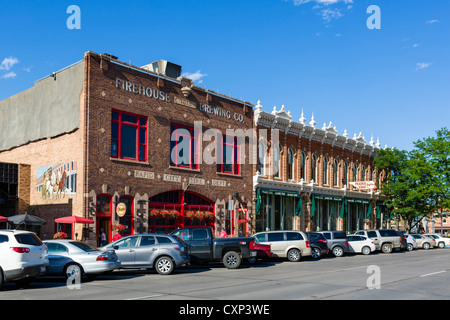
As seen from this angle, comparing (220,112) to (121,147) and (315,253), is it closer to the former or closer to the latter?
(121,147)

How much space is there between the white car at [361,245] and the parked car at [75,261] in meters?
21.4

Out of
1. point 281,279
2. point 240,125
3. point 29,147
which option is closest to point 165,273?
point 281,279

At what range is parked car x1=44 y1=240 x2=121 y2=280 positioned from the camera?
17.0m

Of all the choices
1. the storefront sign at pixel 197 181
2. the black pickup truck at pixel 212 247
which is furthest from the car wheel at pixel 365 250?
the black pickup truck at pixel 212 247

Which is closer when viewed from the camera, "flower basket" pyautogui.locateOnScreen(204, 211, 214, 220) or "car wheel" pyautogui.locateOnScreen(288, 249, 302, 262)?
"car wheel" pyautogui.locateOnScreen(288, 249, 302, 262)

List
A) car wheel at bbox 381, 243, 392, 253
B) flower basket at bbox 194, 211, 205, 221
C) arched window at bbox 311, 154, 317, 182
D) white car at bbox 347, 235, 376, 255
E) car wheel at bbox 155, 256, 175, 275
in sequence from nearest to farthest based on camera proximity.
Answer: car wheel at bbox 155, 256, 175, 275 → flower basket at bbox 194, 211, 205, 221 → white car at bbox 347, 235, 376, 255 → car wheel at bbox 381, 243, 392, 253 → arched window at bbox 311, 154, 317, 182

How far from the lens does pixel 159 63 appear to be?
31875mm

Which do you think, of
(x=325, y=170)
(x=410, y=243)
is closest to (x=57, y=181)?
(x=325, y=170)

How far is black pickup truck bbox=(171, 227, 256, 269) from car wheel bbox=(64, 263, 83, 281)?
569 cm

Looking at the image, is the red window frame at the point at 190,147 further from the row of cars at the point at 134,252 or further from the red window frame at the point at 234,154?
the row of cars at the point at 134,252

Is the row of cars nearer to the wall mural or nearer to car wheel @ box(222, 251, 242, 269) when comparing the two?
car wheel @ box(222, 251, 242, 269)

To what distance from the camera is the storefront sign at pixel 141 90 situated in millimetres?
27781

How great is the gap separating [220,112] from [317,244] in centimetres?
1112

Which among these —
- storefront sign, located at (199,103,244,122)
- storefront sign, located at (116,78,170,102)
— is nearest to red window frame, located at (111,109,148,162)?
storefront sign, located at (116,78,170,102)
